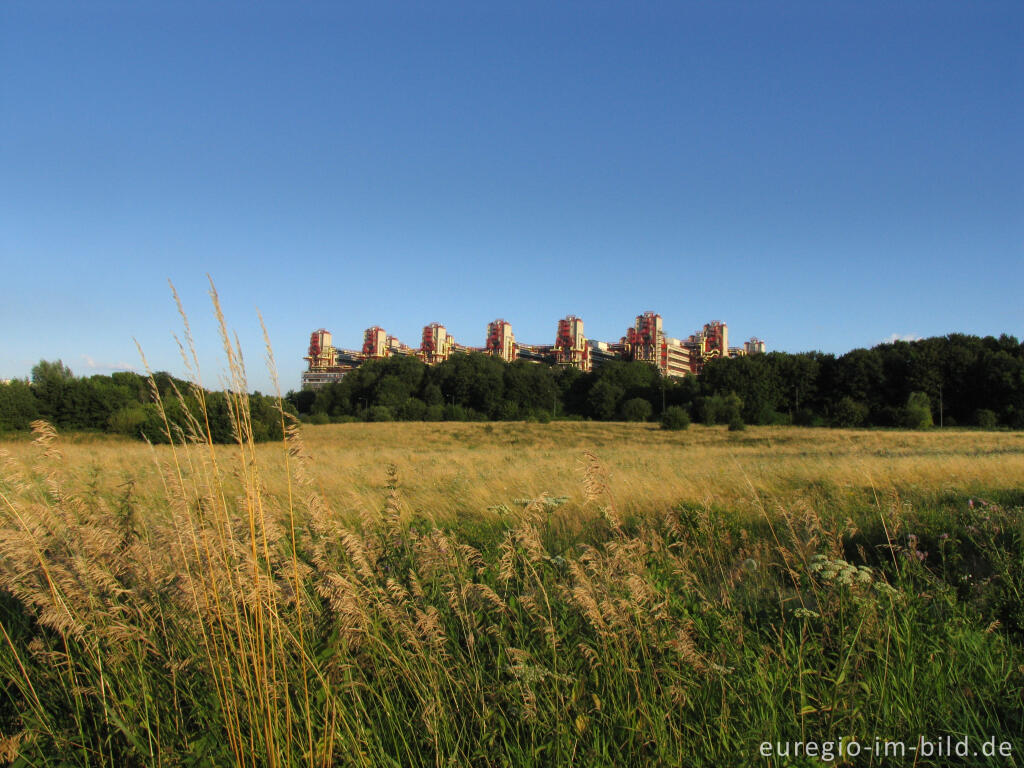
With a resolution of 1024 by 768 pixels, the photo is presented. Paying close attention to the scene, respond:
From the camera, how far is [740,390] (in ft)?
240

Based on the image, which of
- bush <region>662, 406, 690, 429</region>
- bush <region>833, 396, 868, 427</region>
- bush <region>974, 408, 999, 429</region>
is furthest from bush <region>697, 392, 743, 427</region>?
bush <region>974, 408, 999, 429</region>

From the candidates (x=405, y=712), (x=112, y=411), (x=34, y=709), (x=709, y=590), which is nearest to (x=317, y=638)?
(x=405, y=712)

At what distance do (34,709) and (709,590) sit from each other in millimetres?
3814

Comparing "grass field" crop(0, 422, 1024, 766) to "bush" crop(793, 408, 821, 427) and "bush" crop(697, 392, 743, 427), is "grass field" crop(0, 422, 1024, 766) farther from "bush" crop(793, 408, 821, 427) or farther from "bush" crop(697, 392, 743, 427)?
"bush" crop(793, 408, 821, 427)

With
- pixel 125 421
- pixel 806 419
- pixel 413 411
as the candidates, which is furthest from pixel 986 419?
pixel 125 421

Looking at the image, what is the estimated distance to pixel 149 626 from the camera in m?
2.97

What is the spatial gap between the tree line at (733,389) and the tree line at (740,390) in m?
0.14

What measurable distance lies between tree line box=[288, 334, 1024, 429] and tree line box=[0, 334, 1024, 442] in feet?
0.47

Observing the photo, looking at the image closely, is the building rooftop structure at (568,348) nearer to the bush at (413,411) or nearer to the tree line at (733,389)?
the tree line at (733,389)

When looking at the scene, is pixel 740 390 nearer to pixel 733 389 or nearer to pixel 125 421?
pixel 733 389

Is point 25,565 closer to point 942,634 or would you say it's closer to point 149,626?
point 149,626

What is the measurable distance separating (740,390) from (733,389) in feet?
2.93

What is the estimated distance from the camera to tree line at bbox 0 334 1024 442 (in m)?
59.8

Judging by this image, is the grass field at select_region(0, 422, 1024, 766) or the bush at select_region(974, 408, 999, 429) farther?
the bush at select_region(974, 408, 999, 429)
